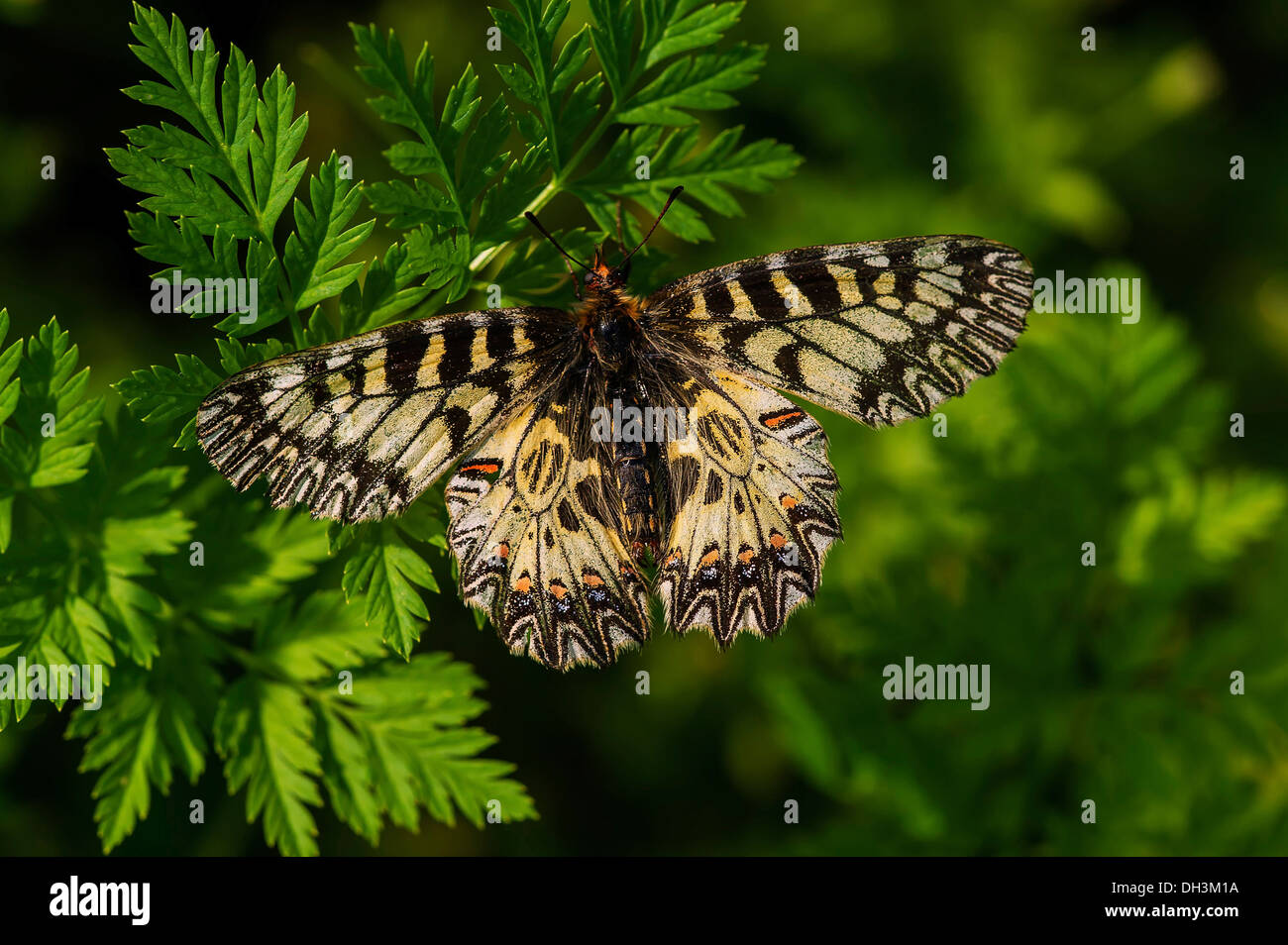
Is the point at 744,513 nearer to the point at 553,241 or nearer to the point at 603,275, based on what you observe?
the point at 603,275

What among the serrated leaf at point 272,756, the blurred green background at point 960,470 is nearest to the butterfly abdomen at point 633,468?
the serrated leaf at point 272,756

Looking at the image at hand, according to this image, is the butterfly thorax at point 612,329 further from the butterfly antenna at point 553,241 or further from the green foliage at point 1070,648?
the green foliage at point 1070,648

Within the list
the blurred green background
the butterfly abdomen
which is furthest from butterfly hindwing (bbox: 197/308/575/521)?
the blurred green background

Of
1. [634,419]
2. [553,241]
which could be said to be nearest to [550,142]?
[553,241]

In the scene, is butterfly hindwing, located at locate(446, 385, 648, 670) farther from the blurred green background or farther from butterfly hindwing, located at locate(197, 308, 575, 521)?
the blurred green background

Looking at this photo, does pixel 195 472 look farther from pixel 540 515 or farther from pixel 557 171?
pixel 557 171

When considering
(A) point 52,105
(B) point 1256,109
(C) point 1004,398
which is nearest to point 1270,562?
(C) point 1004,398

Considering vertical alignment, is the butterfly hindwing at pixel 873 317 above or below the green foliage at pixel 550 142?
below
